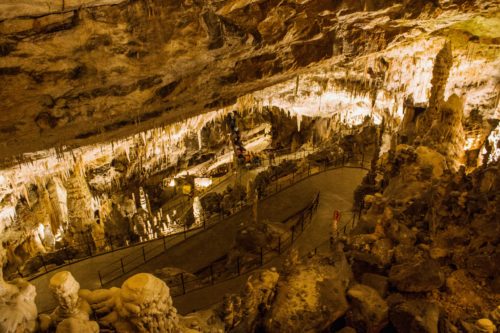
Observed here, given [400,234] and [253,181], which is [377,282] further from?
[253,181]

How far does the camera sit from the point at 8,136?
261 inches

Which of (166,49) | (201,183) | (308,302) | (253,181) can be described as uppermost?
(166,49)

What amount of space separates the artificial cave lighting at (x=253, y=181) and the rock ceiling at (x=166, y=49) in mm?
40

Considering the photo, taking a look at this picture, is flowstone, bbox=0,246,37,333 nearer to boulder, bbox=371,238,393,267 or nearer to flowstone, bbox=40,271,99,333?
flowstone, bbox=40,271,99,333

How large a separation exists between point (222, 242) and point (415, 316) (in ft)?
19.2

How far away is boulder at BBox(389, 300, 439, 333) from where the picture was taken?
5.09 metres

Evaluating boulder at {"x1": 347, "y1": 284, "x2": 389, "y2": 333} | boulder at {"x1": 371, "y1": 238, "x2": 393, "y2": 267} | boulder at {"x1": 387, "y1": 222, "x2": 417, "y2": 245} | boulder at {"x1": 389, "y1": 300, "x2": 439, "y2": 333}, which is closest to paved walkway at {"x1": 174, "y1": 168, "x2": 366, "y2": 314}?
boulder at {"x1": 371, "y1": 238, "x2": 393, "y2": 267}

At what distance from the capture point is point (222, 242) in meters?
10.0

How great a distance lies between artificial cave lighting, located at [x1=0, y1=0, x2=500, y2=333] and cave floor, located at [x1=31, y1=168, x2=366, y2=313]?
0.17 feet

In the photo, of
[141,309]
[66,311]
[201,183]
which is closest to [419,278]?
[141,309]

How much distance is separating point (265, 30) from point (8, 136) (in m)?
5.53

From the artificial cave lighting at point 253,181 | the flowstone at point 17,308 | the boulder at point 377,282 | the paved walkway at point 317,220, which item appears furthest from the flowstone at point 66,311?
the boulder at point 377,282

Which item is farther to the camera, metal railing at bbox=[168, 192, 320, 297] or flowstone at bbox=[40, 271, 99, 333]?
metal railing at bbox=[168, 192, 320, 297]

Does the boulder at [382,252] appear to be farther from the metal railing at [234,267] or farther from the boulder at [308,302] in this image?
the metal railing at [234,267]
